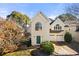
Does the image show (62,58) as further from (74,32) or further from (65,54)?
(74,32)

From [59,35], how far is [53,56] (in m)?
0.25

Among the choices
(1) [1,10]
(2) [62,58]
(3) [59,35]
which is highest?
(1) [1,10]

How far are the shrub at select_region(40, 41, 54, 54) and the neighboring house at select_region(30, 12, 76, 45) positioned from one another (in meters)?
0.05

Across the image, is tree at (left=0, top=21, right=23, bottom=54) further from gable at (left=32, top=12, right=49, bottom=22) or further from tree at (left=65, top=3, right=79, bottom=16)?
tree at (left=65, top=3, right=79, bottom=16)

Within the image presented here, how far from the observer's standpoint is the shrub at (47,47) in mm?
3105

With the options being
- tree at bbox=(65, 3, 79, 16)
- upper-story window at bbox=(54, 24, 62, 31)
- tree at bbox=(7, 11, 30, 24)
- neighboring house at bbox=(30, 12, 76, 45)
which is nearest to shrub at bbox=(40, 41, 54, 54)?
neighboring house at bbox=(30, 12, 76, 45)

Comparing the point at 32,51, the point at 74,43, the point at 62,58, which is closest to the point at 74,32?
the point at 74,43

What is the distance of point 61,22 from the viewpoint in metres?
3.17

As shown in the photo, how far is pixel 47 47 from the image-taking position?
10.2 feet

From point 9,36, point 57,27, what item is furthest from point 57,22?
point 9,36

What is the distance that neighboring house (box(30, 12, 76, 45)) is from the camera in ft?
10.3

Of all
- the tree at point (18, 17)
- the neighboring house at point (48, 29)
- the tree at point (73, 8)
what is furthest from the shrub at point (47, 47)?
the tree at point (73, 8)

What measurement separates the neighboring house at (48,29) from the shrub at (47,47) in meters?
0.05

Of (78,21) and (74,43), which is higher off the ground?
(78,21)
